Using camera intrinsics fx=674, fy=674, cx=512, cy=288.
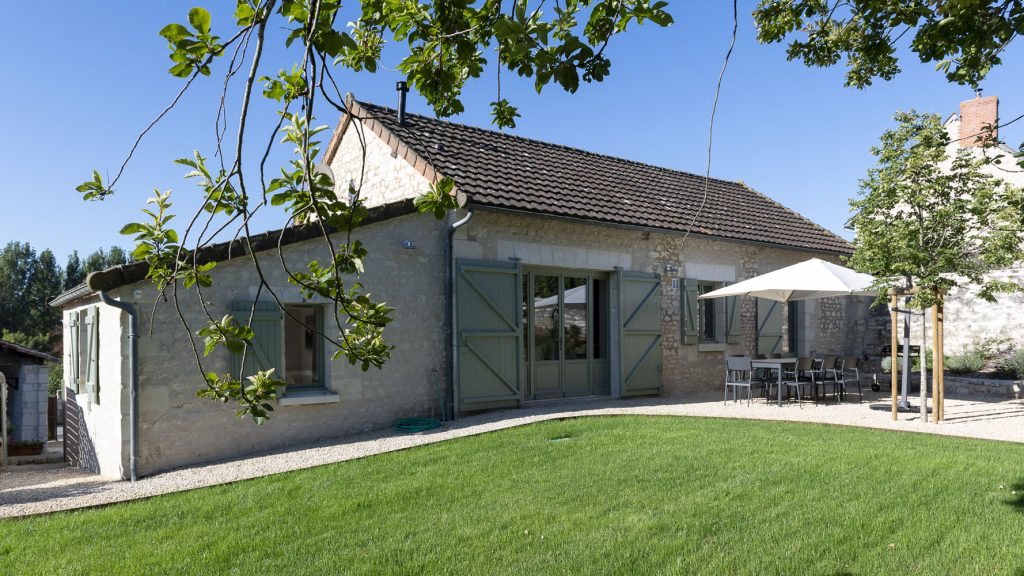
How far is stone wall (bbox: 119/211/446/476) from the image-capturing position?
272 inches

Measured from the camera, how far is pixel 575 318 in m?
10.9

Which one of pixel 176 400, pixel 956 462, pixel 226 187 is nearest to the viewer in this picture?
pixel 226 187

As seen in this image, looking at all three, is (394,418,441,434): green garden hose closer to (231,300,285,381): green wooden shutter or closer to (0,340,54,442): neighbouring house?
(231,300,285,381): green wooden shutter

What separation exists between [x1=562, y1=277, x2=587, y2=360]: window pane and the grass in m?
4.01

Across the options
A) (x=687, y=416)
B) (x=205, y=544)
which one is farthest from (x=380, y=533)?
(x=687, y=416)

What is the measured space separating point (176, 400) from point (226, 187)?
5857mm

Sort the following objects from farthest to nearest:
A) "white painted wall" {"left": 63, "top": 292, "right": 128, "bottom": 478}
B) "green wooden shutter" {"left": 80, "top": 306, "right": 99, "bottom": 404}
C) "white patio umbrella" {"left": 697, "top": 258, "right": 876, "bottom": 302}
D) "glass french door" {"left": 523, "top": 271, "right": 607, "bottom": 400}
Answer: "glass french door" {"left": 523, "top": 271, "right": 607, "bottom": 400}
"white patio umbrella" {"left": 697, "top": 258, "right": 876, "bottom": 302}
"green wooden shutter" {"left": 80, "top": 306, "right": 99, "bottom": 404}
"white painted wall" {"left": 63, "top": 292, "right": 128, "bottom": 478}

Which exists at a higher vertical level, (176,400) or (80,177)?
(80,177)

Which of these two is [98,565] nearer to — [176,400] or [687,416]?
[176,400]

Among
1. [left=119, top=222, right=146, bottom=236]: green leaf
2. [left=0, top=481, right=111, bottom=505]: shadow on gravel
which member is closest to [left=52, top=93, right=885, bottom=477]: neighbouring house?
[left=0, top=481, right=111, bottom=505]: shadow on gravel

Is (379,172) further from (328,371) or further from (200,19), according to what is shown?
(200,19)

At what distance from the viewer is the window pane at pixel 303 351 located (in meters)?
8.16

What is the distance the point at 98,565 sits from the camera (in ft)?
13.3

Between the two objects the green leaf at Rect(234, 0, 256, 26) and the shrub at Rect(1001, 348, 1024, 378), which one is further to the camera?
the shrub at Rect(1001, 348, 1024, 378)
